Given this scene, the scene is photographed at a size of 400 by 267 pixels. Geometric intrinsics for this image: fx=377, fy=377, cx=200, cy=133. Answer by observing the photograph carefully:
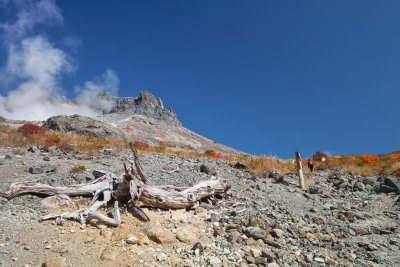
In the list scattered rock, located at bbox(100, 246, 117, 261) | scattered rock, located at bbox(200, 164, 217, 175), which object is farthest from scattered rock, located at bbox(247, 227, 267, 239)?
scattered rock, located at bbox(200, 164, 217, 175)

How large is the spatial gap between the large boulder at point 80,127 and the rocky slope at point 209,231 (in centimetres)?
3012

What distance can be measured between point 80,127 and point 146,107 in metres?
104

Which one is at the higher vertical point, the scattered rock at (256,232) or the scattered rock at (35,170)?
the scattered rock at (35,170)

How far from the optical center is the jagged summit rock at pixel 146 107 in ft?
483

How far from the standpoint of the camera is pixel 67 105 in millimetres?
193875

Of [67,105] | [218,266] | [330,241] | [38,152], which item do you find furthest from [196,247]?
[67,105]

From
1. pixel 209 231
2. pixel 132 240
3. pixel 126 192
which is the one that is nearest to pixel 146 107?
pixel 126 192

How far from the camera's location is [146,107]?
154 m

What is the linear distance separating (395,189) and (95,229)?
13386 mm

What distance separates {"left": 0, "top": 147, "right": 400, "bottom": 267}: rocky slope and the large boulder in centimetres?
3012

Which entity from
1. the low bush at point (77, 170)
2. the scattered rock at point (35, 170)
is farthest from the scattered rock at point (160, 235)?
the scattered rock at point (35, 170)

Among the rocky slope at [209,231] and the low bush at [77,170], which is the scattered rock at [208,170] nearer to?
the rocky slope at [209,231]

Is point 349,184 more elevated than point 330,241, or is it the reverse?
point 349,184

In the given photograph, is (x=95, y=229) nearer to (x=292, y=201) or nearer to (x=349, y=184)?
(x=292, y=201)
